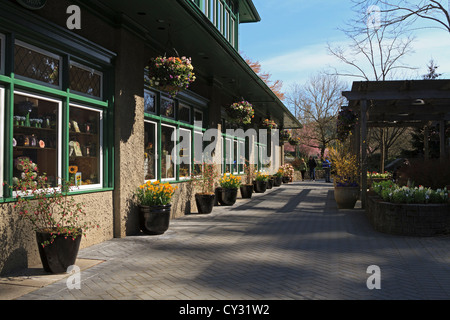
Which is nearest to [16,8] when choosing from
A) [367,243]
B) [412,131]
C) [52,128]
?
[52,128]

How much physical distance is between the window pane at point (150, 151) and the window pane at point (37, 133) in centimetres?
307

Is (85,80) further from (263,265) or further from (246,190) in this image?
(246,190)

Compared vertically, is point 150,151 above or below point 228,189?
above

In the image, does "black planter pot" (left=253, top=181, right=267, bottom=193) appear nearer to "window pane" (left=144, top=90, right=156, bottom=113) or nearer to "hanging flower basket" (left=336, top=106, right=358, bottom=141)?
"hanging flower basket" (left=336, top=106, right=358, bottom=141)

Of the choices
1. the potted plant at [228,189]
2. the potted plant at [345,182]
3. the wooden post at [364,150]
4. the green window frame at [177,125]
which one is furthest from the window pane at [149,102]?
the wooden post at [364,150]

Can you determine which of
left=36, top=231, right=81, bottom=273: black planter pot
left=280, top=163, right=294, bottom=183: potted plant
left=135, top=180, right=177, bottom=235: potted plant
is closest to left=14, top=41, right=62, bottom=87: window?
left=36, top=231, right=81, bottom=273: black planter pot

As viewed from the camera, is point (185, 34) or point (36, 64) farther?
point (185, 34)

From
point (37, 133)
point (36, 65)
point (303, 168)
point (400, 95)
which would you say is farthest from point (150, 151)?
point (303, 168)

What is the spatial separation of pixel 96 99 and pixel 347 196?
7.74 m

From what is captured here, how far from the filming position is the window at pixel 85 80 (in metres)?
6.65

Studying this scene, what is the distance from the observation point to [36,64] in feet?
19.0

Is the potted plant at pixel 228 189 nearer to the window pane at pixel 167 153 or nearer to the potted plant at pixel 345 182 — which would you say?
the window pane at pixel 167 153
